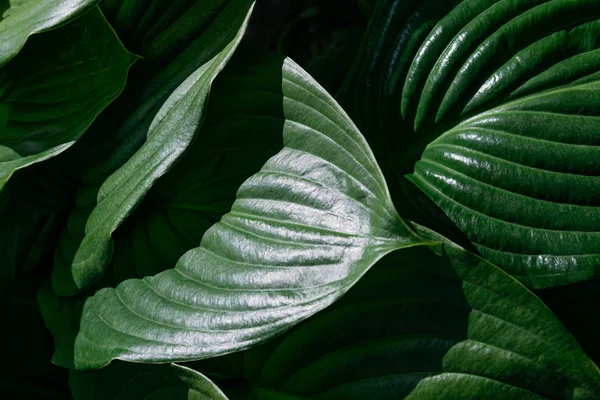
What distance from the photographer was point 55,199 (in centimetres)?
83

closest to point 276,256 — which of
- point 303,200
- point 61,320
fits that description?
point 303,200

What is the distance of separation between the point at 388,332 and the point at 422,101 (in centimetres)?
32

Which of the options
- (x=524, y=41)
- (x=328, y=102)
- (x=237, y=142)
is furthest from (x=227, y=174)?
(x=524, y=41)

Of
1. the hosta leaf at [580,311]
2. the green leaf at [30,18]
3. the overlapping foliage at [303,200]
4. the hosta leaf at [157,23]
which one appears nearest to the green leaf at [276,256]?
the overlapping foliage at [303,200]

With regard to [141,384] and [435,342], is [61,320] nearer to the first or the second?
[141,384]

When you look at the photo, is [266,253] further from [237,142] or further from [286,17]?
[286,17]

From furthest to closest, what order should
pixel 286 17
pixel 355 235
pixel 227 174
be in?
pixel 286 17, pixel 227 174, pixel 355 235

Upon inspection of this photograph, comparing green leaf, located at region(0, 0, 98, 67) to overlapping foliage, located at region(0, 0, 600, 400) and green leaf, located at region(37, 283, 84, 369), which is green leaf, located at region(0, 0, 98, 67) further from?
green leaf, located at region(37, 283, 84, 369)

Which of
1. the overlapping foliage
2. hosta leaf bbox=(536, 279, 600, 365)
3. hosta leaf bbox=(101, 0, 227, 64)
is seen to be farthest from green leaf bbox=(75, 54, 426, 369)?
hosta leaf bbox=(536, 279, 600, 365)

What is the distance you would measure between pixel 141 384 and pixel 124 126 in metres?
0.32

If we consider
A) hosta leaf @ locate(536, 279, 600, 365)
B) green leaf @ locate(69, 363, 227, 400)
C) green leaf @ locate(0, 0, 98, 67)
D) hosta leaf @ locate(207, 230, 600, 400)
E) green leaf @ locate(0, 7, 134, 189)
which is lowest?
hosta leaf @ locate(536, 279, 600, 365)

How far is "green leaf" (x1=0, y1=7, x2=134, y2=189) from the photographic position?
75 centimetres

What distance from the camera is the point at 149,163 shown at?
705mm

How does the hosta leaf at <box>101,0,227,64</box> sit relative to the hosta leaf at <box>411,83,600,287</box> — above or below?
above
